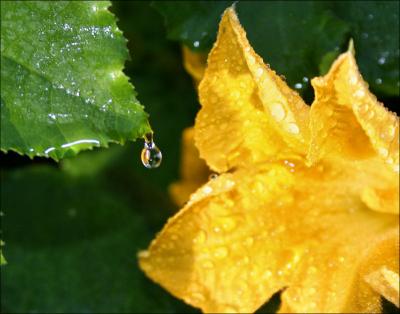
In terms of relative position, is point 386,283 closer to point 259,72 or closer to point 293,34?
point 259,72

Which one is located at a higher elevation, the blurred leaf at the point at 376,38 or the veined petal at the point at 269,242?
the blurred leaf at the point at 376,38

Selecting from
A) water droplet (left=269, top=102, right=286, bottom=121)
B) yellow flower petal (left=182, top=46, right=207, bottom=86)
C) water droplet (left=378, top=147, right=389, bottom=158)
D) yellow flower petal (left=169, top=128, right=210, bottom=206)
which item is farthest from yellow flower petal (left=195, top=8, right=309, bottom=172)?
yellow flower petal (left=169, top=128, right=210, bottom=206)

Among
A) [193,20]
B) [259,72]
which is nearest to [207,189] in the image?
[259,72]

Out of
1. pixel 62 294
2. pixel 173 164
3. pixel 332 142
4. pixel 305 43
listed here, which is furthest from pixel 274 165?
pixel 173 164

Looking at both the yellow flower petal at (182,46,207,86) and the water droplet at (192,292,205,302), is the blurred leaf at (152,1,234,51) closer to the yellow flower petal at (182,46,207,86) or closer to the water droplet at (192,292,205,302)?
the yellow flower petal at (182,46,207,86)

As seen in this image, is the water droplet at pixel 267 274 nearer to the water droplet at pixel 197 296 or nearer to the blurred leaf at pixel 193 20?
the water droplet at pixel 197 296

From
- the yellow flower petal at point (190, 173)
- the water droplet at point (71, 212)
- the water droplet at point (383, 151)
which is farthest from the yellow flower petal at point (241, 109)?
the water droplet at point (71, 212)
